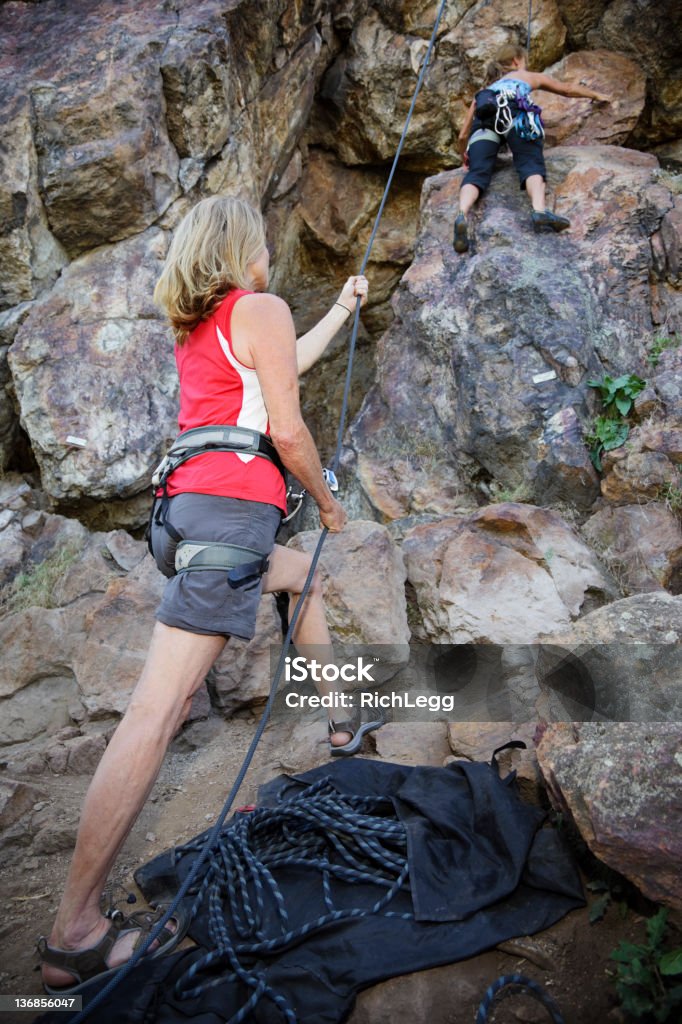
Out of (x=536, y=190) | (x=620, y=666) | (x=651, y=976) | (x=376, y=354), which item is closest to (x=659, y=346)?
(x=536, y=190)

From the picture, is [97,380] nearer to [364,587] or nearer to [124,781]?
[364,587]

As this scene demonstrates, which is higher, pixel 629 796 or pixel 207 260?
pixel 207 260

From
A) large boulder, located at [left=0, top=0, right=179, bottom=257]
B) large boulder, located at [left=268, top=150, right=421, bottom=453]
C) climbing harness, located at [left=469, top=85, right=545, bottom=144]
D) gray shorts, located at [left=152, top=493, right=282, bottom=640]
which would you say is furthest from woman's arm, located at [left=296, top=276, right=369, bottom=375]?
large boulder, located at [left=268, top=150, right=421, bottom=453]

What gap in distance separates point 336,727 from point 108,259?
16.3 feet

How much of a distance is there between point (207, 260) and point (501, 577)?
2540 millimetres

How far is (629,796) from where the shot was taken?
2.01 metres

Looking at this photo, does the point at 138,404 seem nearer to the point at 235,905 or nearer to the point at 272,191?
the point at 272,191

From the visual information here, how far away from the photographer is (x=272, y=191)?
8.41 metres

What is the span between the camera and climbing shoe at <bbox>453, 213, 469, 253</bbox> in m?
6.00

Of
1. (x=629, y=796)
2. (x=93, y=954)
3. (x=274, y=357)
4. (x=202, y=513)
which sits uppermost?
(x=274, y=357)

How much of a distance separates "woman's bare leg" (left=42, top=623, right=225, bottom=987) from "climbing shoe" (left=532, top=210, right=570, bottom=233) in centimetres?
491

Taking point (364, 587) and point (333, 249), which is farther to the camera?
point (333, 249)

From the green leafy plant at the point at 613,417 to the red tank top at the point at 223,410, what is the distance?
323 centimetres

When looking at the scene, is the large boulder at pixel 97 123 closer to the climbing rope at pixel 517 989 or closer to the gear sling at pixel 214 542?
the gear sling at pixel 214 542
